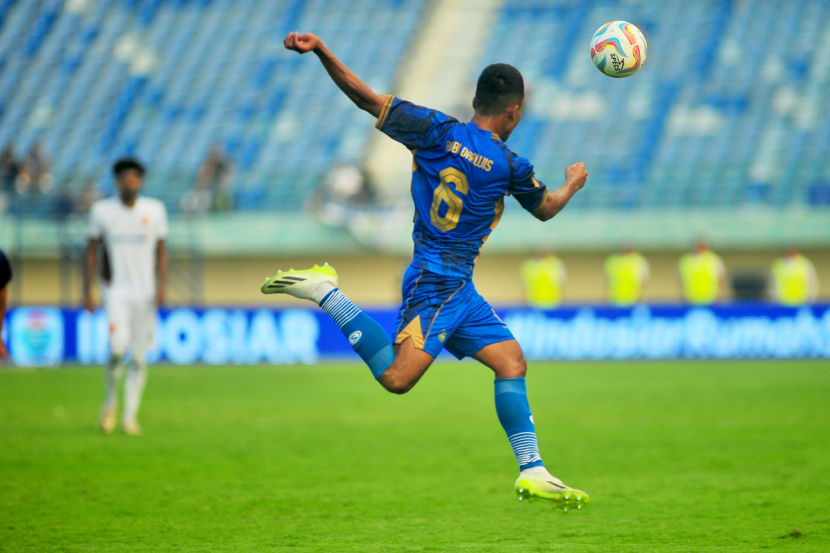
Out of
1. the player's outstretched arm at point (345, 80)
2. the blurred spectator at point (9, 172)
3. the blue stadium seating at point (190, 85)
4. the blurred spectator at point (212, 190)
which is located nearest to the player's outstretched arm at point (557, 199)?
the player's outstretched arm at point (345, 80)

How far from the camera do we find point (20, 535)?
491 cm

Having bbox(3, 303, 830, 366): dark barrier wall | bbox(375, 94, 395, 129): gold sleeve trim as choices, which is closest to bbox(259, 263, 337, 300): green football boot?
bbox(375, 94, 395, 129): gold sleeve trim

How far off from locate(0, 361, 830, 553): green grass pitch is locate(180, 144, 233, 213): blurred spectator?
417 inches

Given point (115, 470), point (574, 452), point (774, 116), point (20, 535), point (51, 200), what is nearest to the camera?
point (20, 535)

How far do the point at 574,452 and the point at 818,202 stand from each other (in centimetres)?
1680

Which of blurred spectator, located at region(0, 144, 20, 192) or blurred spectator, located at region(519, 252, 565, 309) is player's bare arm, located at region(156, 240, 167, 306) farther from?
blurred spectator, located at region(0, 144, 20, 192)

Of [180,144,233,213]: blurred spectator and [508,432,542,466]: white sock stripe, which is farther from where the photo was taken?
[180,144,233,213]: blurred spectator

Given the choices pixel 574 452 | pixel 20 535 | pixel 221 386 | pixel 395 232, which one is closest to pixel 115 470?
pixel 20 535

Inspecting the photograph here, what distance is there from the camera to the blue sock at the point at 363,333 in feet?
16.0

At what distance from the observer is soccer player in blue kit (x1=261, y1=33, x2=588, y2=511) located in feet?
15.9

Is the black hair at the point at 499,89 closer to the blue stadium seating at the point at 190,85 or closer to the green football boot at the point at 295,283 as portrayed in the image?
the green football boot at the point at 295,283

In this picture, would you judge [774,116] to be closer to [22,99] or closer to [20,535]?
[22,99]

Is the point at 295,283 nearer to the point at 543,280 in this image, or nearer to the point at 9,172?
the point at 543,280

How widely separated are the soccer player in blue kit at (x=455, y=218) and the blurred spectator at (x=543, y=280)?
15.9 m
